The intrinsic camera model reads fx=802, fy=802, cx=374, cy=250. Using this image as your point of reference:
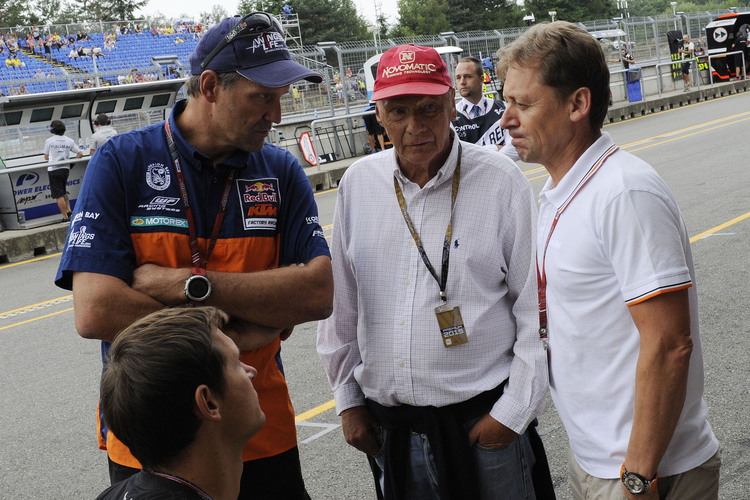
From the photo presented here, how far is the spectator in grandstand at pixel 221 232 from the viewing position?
2326 millimetres

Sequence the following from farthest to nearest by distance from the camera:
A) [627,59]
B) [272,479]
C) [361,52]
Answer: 1. [627,59]
2. [361,52]
3. [272,479]

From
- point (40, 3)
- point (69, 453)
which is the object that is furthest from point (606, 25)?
point (40, 3)

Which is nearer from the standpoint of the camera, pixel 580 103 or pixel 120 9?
pixel 580 103

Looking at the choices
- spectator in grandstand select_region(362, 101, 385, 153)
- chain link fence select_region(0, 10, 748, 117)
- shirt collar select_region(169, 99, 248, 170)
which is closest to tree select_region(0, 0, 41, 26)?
Answer: chain link fence select_region(0, 10, 748, 117)

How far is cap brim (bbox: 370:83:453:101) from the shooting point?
2.63m

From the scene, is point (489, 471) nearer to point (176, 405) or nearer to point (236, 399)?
point (236, 399)

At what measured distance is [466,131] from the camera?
25.5 feet

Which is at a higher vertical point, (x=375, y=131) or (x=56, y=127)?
(x=56, y=127)

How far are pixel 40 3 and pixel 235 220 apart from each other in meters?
86.8

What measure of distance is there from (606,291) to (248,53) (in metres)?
1.26

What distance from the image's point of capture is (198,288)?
2322mm

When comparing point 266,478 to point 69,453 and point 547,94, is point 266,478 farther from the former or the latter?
point 69,453

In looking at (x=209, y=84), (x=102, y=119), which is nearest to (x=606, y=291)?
(x=209, y=84)

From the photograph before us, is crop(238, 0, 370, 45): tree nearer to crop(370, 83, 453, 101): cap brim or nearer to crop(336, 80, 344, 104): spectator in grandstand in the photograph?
crop(336, 80, 344, 104): spectator in grandstand
